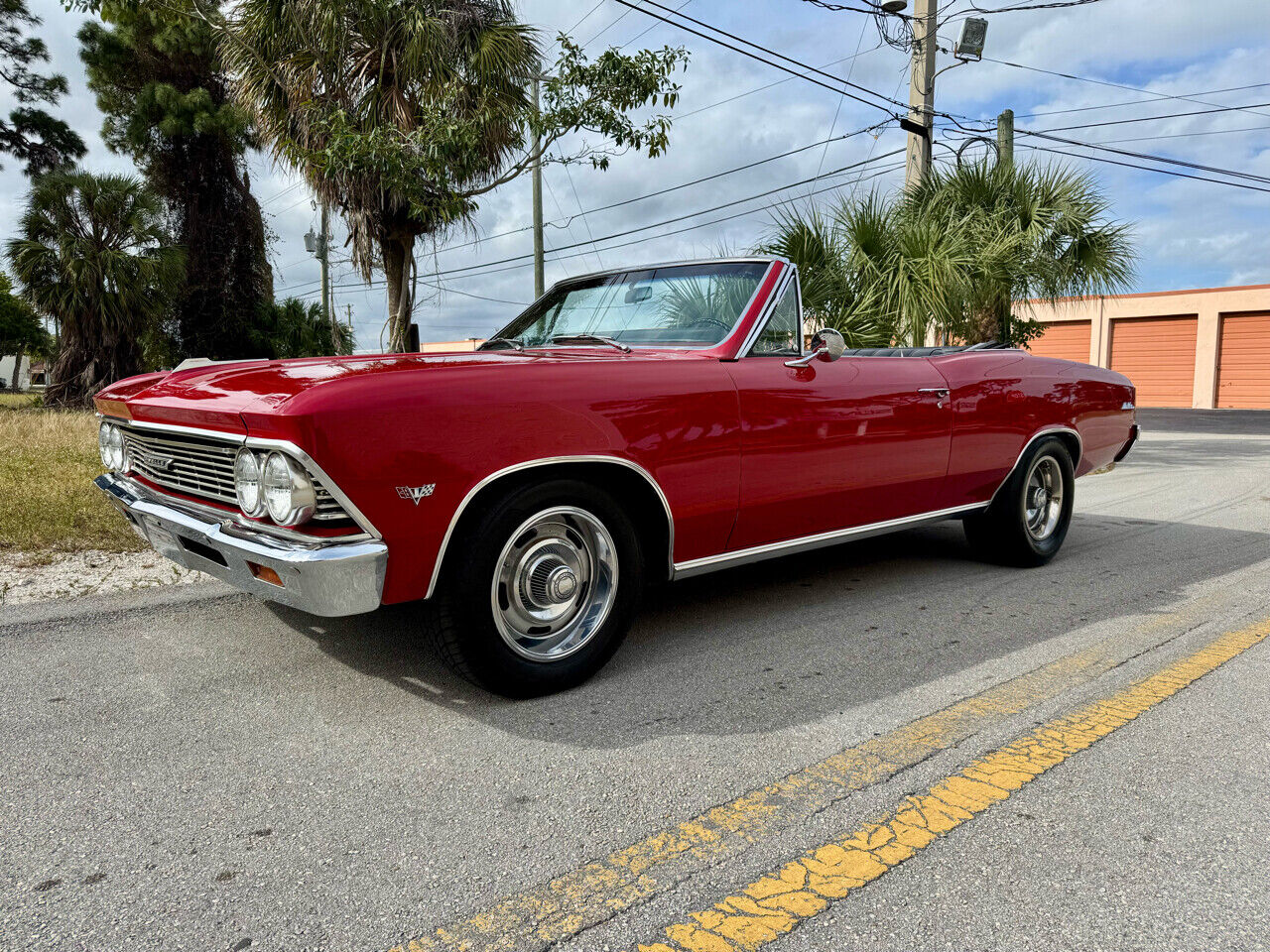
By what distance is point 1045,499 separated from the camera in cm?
506

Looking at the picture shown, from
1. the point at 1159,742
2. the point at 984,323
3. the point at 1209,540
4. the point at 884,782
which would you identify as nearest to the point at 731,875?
the point at 884,782

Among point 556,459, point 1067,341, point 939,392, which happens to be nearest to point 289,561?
point 556,459

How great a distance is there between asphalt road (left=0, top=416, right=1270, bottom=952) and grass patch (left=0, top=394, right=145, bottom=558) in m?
1.16

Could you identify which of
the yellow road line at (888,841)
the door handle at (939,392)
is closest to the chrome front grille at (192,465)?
the yellow road line at (888,841)

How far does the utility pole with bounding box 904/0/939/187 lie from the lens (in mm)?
12219

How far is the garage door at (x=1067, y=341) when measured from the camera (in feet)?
108

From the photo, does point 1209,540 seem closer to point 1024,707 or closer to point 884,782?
point 1024,707

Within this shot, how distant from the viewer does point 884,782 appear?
94.4 inches

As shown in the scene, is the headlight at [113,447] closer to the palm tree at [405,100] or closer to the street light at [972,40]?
the palm tree at [405,100]

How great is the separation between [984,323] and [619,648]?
30.6 feet

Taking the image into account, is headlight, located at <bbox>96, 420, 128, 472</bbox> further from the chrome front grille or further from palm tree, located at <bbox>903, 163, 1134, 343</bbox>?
palm tree, located at <bbox>903, 163, 1134, 343</bbox>

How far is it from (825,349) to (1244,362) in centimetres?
3202

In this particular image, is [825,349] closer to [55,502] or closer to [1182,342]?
[55,502]

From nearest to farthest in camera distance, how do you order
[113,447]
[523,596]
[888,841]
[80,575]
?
[888,841] < [523,596] < [113,447] < [80,575]
